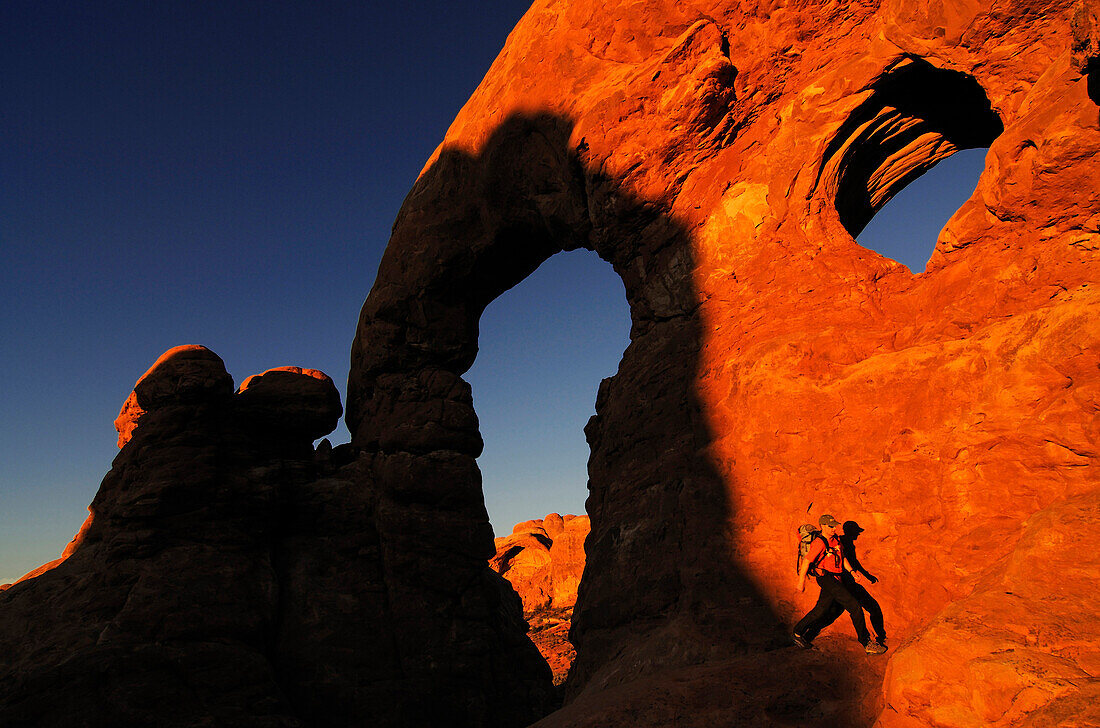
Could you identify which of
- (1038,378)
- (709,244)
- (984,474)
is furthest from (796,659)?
(709,244)

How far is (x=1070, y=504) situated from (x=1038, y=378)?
4.08 ft

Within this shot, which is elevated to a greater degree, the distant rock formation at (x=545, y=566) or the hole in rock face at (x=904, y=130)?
the hole in rock face at (x=904, y=130)

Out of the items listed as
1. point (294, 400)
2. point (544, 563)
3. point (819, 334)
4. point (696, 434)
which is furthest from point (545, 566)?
point (819, 334)

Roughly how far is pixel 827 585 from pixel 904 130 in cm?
646

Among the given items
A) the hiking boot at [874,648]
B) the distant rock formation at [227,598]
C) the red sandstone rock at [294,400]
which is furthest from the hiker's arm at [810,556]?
the red sandstone rock at [294,400]

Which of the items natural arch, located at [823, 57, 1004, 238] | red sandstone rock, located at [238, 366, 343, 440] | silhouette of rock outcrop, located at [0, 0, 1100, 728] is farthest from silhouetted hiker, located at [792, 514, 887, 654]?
red sandstone rock, located at [238, 366, 343, 440]

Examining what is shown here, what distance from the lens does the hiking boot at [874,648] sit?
5996mm

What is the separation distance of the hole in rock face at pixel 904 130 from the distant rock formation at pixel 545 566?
27.7 metres

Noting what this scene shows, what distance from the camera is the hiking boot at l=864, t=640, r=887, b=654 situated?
600 cm

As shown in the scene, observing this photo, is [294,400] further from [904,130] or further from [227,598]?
[904,130]

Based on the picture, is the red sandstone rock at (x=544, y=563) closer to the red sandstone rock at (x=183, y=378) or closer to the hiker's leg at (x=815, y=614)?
the red sandstone rock at (x=183, y=378)

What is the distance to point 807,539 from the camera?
6680 mm

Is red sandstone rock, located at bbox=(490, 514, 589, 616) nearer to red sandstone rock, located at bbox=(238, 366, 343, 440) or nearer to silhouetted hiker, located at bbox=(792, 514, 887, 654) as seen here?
red sandstone rock, located at bbox=(238, 366, 343, 440)

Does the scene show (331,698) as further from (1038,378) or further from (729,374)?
(1038,378)
